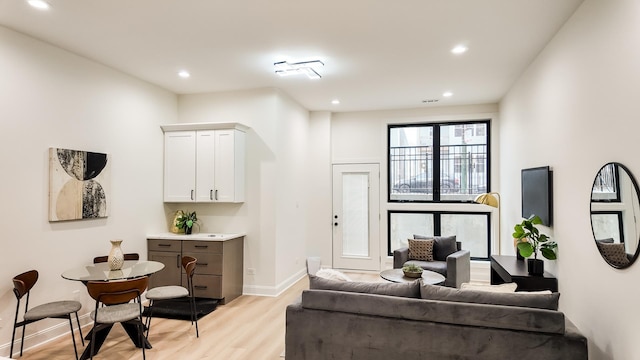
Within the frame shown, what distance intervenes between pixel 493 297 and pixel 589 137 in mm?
1436

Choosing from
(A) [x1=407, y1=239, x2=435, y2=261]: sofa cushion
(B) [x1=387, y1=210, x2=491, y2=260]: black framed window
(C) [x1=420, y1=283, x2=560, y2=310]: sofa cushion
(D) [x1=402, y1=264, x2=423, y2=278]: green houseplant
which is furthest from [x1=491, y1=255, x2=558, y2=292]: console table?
(B) [x1=387, y1=210, x2=491, y2=260]: black framed window

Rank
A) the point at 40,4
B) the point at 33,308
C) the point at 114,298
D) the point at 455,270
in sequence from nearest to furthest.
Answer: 1. the point at 40,4
2. the point at 114,298
3. the point at 33,308
4. the point at 455,270

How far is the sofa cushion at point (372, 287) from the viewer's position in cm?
276

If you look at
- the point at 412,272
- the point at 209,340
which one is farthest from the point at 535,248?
the point at 209,340

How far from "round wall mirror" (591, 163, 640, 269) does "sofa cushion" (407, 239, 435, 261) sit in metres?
2.84

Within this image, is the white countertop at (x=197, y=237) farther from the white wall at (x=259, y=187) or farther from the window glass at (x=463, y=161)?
the window glass at (x=463, y=161)

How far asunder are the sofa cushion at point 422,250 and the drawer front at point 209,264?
2.75 meters

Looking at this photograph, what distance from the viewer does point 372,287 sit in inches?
112

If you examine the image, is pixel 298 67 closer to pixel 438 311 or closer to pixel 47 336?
pixel 438 311

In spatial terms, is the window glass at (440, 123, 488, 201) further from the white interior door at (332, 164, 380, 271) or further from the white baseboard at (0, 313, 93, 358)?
the white baseboard at (0, 313, 93, 358)

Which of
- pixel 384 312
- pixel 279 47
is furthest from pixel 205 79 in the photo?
pixel 384 312

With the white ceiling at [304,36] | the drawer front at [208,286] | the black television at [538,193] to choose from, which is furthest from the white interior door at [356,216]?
the black television at [538,193]

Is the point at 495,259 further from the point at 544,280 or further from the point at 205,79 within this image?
the point at 205,79

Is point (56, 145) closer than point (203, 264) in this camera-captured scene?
Yes
